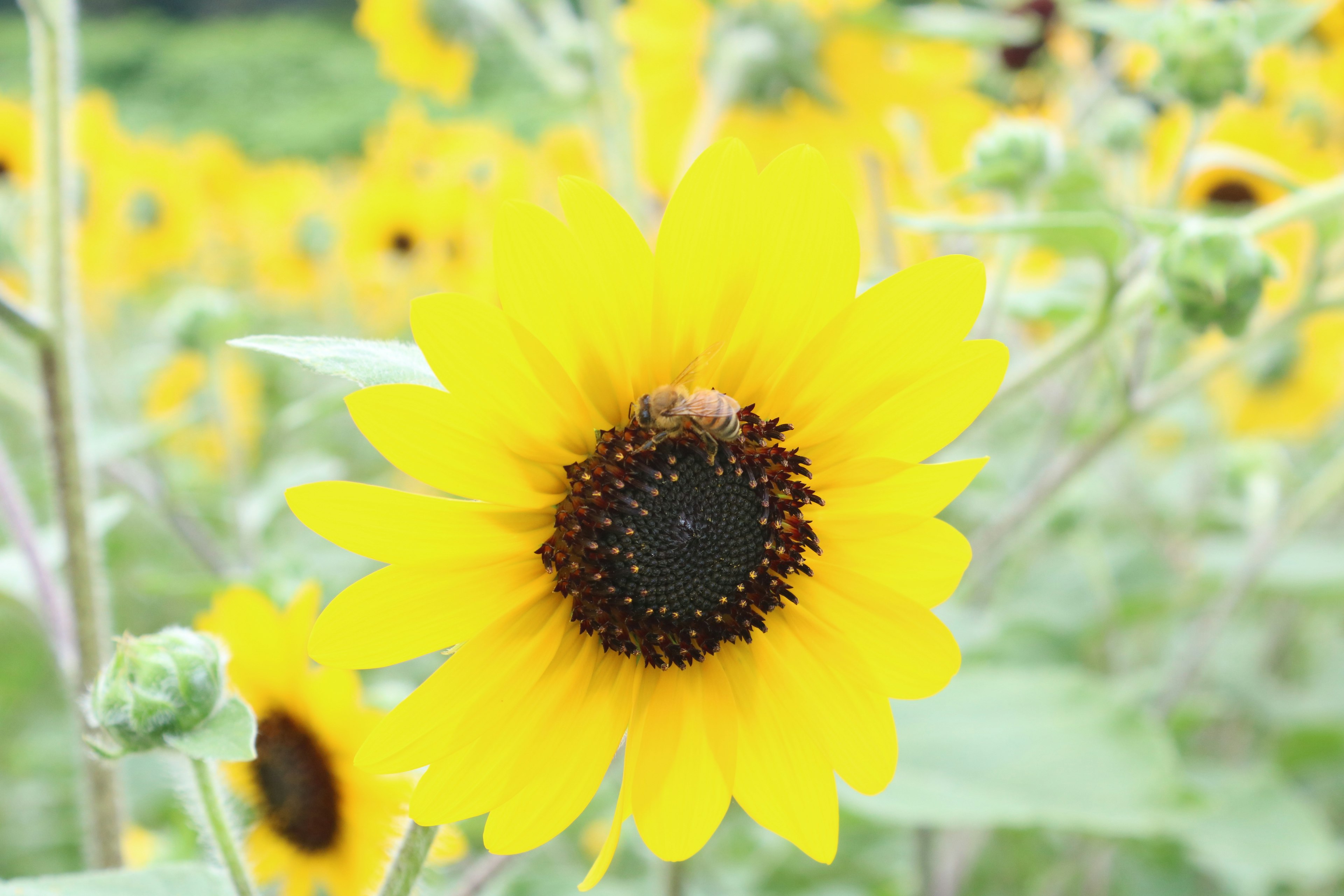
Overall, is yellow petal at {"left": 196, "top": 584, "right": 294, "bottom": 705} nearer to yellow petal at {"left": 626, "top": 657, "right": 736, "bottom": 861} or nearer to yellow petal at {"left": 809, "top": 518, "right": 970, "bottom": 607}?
yellow petal at {"left": 626, "top": 657, "right": 736, "bottom": 861}

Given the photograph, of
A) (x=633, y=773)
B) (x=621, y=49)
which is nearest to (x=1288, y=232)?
(x=621, y=49)

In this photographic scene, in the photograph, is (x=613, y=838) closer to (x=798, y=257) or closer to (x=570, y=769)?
(x=570, y=769)

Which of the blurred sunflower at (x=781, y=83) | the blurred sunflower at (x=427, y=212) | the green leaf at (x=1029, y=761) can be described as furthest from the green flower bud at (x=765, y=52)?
the green leaf at (x=1029, y=761)

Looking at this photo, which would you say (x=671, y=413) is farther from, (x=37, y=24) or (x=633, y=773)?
(x=37, y=24)

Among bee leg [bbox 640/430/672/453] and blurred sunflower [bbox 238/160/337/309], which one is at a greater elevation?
bee leg [bbox 640/430/672/453]

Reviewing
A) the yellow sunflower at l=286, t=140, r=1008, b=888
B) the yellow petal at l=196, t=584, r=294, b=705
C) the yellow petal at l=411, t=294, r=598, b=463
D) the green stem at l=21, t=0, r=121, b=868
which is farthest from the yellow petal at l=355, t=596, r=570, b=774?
the green stem at l=21, t=0, r=121, b=868

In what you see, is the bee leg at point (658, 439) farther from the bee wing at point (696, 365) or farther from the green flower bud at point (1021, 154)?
the green flower bud at point (1021, 154)

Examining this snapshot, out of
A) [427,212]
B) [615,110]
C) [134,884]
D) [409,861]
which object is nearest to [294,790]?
[134,884]

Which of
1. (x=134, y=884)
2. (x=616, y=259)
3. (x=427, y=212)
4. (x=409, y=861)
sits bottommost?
(x=427, y=212)
